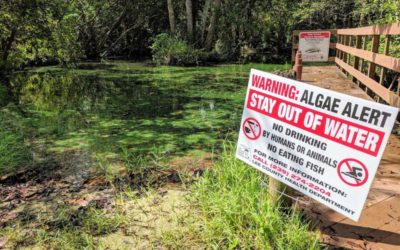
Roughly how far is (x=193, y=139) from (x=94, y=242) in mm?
2971

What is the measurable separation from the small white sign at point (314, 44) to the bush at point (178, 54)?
21.5ft

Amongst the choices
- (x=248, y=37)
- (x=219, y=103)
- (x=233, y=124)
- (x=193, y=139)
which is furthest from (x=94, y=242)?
(x=248, y=37)

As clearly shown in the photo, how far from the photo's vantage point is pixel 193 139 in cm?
585

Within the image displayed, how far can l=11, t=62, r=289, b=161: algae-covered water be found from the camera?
577cm

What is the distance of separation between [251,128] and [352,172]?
864 millimetres

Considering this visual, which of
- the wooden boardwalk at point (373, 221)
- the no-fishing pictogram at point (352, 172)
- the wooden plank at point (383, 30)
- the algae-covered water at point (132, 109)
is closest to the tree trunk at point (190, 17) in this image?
the algae-covered water at point (132, 109)

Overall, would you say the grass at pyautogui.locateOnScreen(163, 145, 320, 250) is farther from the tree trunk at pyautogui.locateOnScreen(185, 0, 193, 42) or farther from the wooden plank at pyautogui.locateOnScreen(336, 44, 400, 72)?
the tree trunk at pyautogui.locateOnScreen(185, 0, 193, 42)

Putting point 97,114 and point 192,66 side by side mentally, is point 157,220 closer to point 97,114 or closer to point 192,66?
point 97,114

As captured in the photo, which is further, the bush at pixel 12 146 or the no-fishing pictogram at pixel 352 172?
the bush at pixel 12 146

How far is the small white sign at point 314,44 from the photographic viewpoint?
10.2m

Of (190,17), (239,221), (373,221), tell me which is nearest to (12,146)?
(239,221)

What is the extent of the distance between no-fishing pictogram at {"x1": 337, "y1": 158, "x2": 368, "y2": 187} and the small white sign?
8.64 metres

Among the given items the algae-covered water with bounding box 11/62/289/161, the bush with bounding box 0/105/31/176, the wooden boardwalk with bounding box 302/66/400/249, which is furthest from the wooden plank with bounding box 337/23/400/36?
the bush with bounding box 0/105/31/176

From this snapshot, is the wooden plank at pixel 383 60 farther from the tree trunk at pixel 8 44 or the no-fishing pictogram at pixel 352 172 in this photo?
the tree trunk at pixel 8 44
